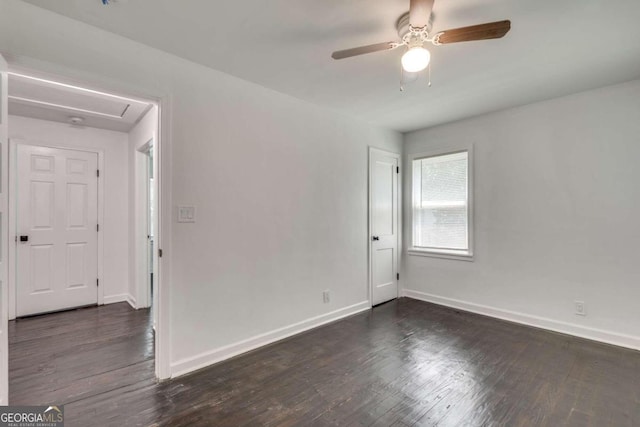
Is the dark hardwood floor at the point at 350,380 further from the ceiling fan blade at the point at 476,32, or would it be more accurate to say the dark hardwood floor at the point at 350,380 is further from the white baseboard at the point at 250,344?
the ceiling fan blade at the point at 476,32

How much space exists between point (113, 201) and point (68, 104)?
4.93 ft

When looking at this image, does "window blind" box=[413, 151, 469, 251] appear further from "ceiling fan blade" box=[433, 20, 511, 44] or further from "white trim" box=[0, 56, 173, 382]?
"white trim" box=[0, 56, 173, 382]

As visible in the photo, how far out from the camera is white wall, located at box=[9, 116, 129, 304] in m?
4.05

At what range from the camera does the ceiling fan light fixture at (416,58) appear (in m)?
1.67

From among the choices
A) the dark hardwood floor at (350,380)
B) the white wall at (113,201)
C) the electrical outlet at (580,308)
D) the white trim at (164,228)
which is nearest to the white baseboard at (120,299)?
the white wall at (113,201)

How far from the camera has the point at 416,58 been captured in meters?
1.70

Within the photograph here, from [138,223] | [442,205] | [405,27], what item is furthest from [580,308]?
[138,223]

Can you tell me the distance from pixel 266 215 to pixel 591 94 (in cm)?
351

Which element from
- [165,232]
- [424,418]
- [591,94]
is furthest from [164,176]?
[591,94]

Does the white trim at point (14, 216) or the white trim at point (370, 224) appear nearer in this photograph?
the white trim at point (14, 216)

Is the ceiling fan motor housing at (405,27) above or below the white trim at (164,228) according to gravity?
above

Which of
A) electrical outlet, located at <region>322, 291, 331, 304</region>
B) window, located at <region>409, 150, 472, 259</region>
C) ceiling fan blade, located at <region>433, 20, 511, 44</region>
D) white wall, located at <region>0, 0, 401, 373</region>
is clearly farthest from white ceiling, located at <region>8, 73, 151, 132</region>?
window, located at <region>409, 150, 472, 259</region>

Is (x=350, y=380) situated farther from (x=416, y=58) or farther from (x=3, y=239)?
(x=3, y=239)

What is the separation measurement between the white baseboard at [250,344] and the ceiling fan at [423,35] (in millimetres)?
2491
